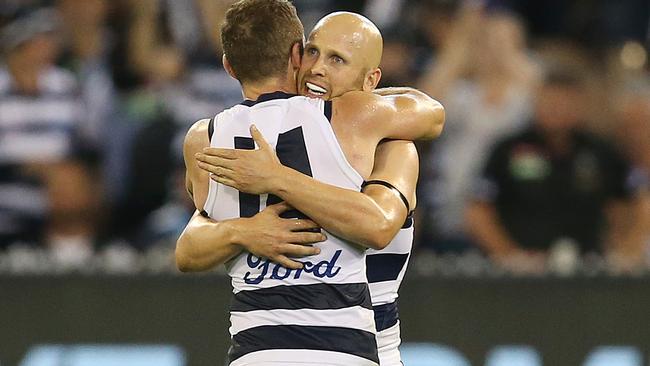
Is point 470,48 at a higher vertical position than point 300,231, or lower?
lower

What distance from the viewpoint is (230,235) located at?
387cm

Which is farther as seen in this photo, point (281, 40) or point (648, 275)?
point (648, 275)

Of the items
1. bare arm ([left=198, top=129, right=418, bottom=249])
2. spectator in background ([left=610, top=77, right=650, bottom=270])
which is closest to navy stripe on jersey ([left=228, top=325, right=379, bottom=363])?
bare arm ([left=198, top=129, right=418, bottom=249])

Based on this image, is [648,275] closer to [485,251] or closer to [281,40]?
[485,251]

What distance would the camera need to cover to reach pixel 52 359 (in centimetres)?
698

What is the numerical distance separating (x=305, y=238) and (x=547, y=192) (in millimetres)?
3929

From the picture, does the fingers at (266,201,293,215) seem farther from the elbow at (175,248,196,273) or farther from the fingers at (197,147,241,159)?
the elbow at (175,248,196,273)

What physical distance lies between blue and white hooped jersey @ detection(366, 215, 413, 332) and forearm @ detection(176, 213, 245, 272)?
0.55 meters

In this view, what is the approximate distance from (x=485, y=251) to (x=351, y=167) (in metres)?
3.67

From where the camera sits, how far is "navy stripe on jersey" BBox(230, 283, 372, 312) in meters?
3.80

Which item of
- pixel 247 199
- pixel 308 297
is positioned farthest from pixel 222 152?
pixel 308 297

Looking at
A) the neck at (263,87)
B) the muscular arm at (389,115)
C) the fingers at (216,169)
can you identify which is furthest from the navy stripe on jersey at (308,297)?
the neck at (263,87)

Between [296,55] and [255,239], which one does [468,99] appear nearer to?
[296,55]

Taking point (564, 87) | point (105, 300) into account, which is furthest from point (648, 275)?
point (105, 300)
